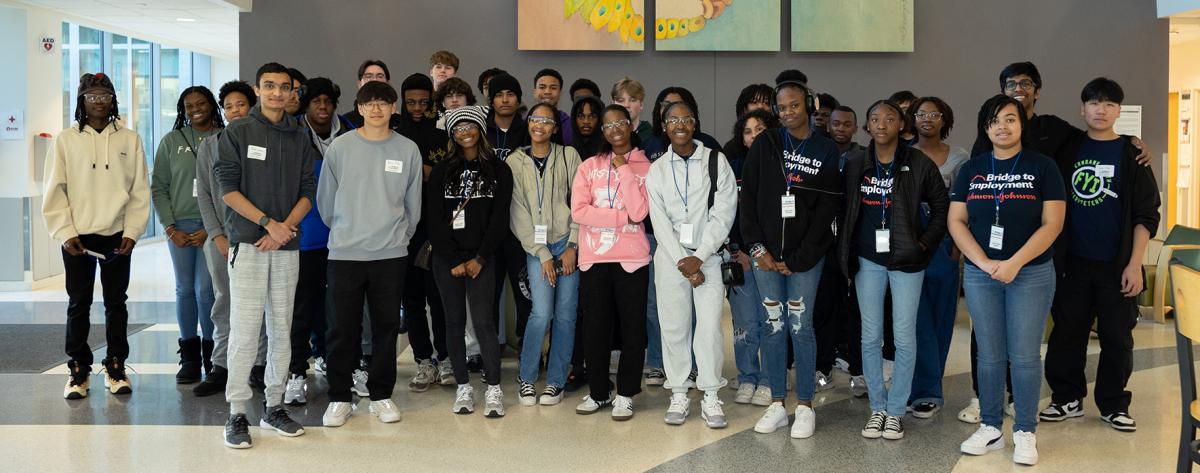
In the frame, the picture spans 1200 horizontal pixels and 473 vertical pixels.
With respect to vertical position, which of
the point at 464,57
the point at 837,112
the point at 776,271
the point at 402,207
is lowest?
the point at 776,271

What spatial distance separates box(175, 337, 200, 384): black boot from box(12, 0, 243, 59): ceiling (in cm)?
369

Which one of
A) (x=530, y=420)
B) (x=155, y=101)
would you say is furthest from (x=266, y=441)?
(x=155, y=101)

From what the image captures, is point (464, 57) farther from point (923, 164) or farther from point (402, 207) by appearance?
point (923, 164)

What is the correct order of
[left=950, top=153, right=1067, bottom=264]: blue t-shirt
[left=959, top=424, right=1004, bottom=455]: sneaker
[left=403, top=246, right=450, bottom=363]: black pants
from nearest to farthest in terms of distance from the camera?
[left=950, top=153, right=1067, bottom=264]: blue t-shirt → [left=959, top=424, right=1004, bottom=455]: sneaker → [left=403, top=246, right=450, bottom=363]: black pants

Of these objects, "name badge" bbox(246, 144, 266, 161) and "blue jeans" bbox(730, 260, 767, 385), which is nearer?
"name badge" bbox(246, 144, 266, 161)

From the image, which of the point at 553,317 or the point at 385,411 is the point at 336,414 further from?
the point at 553,317

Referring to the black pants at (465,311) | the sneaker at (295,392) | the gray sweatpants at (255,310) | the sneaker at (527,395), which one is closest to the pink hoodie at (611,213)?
the black pants at (465,311)

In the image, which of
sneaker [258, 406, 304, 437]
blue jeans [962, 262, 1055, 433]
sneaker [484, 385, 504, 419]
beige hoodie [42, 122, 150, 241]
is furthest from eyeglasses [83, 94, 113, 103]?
blue jeans [962, 262, 1055, 433]

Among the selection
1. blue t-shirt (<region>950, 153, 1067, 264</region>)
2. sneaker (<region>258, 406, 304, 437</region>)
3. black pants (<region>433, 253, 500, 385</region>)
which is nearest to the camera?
blue t-shirt (<region>950, 153, 1067, 264</region>)

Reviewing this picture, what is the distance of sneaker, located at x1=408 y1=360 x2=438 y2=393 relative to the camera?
16.8ft

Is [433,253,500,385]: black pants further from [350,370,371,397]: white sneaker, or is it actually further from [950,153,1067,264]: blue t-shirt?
[950,153,1067,264]: blue t-shirt

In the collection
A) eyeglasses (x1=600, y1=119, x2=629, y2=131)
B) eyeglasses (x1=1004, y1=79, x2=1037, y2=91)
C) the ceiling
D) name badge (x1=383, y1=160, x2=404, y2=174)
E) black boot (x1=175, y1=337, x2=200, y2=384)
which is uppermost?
the ceiling

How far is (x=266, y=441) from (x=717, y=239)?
217 cm

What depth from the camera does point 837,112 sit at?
493 centimetres
